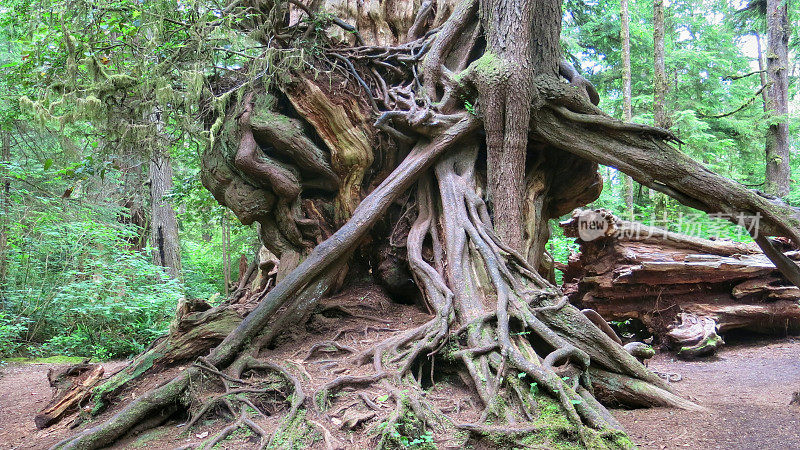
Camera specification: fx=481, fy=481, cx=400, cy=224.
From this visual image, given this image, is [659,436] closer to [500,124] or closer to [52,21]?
[500,124]

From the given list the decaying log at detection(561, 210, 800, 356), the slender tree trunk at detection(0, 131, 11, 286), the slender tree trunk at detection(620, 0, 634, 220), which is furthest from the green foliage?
the slender tree trunk at detection(620, 0, 634, 220)

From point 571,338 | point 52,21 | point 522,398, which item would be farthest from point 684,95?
point 52,21

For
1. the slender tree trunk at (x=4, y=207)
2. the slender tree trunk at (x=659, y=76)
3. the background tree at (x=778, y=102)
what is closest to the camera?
the slender tree trunk at (x=4, y=207)

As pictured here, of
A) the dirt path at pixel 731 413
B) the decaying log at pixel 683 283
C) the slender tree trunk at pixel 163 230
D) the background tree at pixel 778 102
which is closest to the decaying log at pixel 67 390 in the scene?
the dirt path at pixel 731 413

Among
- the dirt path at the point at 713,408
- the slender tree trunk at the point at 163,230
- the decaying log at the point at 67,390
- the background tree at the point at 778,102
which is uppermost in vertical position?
the background tree at the point at 778,102

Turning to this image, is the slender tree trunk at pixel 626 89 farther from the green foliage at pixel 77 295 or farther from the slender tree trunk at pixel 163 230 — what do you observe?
the slender tree trunk at pixel 163 230

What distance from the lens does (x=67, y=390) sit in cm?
428

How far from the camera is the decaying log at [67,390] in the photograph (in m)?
4.04

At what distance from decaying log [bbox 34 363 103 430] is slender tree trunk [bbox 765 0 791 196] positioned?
1447 cm

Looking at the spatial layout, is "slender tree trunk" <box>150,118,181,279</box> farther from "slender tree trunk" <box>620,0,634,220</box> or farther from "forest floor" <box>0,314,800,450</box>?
"slender tree trunk" <box>620,0,634,220</box>

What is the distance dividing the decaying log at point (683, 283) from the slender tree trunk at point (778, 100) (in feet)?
20.3

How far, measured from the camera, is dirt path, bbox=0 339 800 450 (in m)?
3.42

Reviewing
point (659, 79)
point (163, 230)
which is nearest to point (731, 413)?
point (659, 79)

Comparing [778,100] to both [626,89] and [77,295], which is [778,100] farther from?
[77,295]
